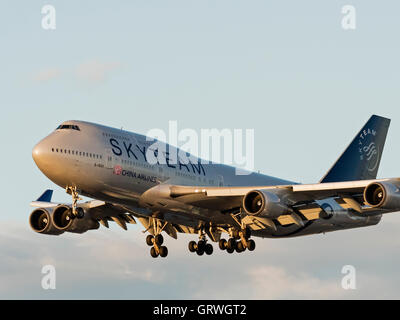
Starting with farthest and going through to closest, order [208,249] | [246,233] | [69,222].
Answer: [69,222] → [208,249] → [246,233]

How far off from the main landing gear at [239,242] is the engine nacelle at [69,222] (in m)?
10.2

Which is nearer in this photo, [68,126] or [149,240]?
[68,126]

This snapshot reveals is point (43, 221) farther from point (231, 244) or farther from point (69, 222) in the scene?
point (231, 244)

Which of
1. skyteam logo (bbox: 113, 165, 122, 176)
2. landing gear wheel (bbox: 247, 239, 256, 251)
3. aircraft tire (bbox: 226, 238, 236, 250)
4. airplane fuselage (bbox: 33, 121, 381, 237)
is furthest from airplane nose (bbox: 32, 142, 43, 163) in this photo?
landing gear wheel (bbox: 247, 239, 256, 251)

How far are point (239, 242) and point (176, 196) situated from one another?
23.0ft

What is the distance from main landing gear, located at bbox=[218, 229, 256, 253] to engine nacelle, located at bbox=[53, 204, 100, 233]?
10191mm

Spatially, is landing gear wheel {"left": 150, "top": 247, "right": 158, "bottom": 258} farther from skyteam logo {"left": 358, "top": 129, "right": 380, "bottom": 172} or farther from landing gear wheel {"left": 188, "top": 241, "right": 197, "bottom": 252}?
skyteam logo {"left": 358, "top": 129, "right": 380, "bottom": 172}

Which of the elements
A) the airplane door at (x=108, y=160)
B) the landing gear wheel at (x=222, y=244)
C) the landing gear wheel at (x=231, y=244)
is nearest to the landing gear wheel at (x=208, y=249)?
the landing gear wheel at (x=222, y=244)

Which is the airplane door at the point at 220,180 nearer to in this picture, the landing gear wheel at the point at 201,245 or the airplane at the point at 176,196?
the airplane at the point at 176,196

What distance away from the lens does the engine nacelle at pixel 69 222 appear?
194ft

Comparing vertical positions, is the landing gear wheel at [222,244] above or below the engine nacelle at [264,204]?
below

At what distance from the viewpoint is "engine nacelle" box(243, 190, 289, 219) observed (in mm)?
50438

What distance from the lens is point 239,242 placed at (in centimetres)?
5675

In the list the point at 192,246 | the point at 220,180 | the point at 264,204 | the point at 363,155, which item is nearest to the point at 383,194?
the point at 264,204
